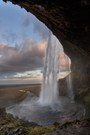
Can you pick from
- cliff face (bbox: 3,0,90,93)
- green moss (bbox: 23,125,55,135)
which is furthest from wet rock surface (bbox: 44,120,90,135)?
cliff face (bbox: 3,0,90,93)

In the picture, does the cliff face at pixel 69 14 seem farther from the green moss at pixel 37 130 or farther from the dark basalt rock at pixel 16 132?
the dark basalt rock at pixel 16 132

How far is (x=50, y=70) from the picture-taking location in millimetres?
70125

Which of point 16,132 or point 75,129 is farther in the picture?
point 75,129

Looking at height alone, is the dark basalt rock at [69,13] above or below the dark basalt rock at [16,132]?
above

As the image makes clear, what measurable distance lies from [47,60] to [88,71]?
13164mm

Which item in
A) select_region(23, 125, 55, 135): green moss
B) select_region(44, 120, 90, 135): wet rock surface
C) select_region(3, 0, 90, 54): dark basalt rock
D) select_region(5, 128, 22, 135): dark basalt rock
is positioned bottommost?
select_region(23, 125, 55, 135): green moss

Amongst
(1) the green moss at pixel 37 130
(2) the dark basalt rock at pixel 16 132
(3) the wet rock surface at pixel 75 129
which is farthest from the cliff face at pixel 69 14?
(2) the dark basalt rock at pixel 16 132

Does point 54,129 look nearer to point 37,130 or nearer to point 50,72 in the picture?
point 37,130

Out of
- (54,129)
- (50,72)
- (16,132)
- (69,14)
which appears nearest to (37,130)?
(54,129)

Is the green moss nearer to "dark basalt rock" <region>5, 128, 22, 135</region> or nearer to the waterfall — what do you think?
"dark basalt rock" <region>5, 128, 22, 135</region>

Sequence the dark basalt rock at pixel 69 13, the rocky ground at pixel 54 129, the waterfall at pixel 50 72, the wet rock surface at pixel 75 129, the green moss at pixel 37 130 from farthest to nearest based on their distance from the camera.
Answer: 1. the waterfall at pixel 50 72
2. the green moss at pixel 37 130
3. the rocky ground at pixel 54 129
4. the wet rock surface at pixel 75 129
5. the dark basalt rock at pixel 69 13

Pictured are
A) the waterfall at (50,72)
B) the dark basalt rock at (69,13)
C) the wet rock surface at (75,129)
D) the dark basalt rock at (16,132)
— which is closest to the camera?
the dark basalt rock at (69,13)

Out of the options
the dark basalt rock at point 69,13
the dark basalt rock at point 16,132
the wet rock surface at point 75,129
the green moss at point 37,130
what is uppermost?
the dark basalt rock at point 69,13

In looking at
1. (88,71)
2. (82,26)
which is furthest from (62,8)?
(88,71)
